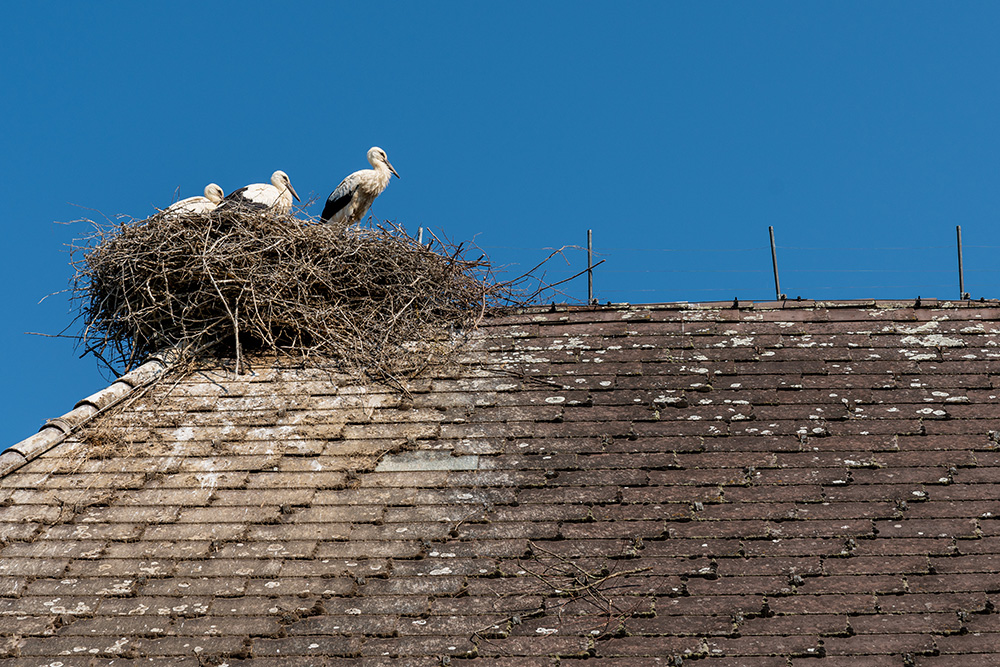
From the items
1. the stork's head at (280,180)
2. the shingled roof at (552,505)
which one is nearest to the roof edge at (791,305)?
the shingled roof at (552,505)

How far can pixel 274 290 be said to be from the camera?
809 centimetres

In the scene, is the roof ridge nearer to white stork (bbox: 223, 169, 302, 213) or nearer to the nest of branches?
the nest of branches

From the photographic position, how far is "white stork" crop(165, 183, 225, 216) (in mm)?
8924

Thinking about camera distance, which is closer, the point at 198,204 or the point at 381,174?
the point at 198,204

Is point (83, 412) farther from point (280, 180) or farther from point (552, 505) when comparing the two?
point (280, 180)

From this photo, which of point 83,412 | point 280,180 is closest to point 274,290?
point 83,412

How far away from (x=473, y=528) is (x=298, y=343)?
9.33 ft

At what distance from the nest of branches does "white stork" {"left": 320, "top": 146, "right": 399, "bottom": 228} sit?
272 cm

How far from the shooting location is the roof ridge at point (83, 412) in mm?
6543

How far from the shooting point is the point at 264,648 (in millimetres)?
4859

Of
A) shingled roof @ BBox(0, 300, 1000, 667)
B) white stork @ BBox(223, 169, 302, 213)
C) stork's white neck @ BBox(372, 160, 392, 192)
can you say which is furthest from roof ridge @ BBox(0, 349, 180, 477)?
stork's white neck @ BBox(372, 160, 392, 192)

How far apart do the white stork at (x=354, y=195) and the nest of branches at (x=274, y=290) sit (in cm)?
272

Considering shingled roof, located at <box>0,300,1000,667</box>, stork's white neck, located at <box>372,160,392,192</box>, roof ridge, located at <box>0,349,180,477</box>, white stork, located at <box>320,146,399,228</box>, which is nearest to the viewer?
shingled roof, located at <box>0,300,1000,667</box>

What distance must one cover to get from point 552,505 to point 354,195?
262 inches
